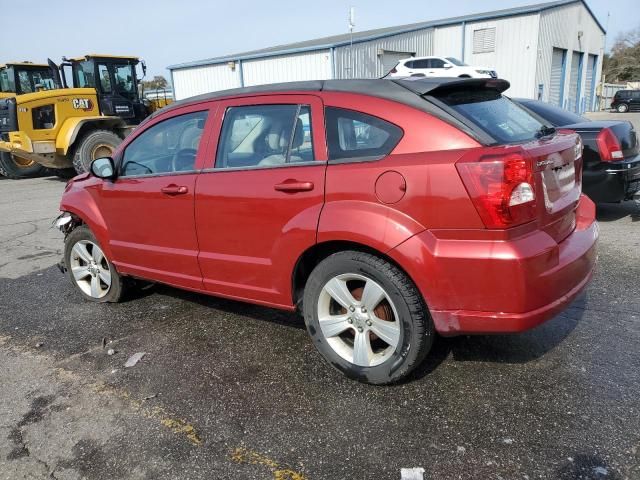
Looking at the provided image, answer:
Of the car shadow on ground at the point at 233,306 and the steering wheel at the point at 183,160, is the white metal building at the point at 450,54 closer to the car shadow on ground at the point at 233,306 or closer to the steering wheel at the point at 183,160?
the car shadow on ground at the point at 233,306

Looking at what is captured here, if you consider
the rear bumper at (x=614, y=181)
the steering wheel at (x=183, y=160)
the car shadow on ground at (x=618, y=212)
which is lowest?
→ the car shadow on ground at (x=618, y=212)

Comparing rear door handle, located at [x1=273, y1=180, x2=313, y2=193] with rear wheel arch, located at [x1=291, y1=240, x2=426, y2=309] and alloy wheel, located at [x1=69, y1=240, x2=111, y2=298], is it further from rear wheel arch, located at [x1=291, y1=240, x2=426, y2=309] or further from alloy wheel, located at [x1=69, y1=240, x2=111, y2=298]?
alloy wheel, located at [x1=69, y1=240, x2=111, y2=298]

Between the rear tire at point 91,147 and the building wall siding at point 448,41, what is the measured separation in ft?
67.7

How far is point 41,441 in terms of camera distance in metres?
2.68

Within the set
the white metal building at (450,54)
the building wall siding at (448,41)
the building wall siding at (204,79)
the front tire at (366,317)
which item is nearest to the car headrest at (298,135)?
the front tire at (366,317)

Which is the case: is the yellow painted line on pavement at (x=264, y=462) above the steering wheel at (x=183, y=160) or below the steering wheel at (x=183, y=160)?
below

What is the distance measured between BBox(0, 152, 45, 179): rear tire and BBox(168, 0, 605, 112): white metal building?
1192 cm

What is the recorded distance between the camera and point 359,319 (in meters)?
2.96

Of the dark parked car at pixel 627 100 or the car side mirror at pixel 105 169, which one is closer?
the car side mirror at pixel 105 169

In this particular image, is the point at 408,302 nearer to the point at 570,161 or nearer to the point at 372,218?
the point at 372,218

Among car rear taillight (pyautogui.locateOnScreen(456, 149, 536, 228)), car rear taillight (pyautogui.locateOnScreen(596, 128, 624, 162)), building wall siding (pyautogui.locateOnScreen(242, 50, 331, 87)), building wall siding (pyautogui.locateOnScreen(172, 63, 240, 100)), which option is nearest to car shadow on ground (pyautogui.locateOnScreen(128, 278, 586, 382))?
car rear taillight (pyautogui.locateOnScreen(456, 149, 536, 228))

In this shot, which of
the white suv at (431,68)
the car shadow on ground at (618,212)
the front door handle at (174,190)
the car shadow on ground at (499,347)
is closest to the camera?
the car shadow on ground at (499,347)

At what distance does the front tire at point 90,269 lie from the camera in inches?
176

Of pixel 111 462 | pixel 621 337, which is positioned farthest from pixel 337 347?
pixel 621 337
